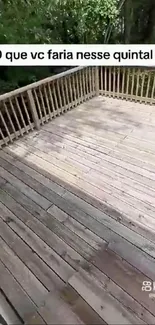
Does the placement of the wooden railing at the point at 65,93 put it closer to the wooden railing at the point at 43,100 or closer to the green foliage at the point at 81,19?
the wooden railing at the point at 43,100

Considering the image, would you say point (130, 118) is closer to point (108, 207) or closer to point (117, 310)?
point (108, 207)

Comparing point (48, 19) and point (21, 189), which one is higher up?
point (48, 19)

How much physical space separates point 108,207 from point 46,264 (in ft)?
2.60

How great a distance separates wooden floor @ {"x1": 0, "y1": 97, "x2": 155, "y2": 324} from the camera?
1.63 m

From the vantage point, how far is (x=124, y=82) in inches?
174

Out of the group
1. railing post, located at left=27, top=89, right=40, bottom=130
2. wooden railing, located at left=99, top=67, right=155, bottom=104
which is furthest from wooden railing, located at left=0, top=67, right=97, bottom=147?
wooden railing, located at left=99, top=67, right=155, bottom=104

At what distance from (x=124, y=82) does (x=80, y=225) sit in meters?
3.18

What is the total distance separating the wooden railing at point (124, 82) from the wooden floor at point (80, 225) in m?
0.88

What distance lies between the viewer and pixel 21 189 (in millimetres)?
2680

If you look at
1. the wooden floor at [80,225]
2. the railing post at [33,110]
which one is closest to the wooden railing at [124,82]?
the wooden floor at [80,225]

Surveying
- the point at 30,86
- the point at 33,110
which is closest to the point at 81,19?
the point at 30,86

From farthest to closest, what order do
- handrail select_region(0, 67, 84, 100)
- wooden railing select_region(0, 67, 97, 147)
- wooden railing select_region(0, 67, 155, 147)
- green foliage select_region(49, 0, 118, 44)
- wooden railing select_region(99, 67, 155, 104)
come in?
green foliage select_region(49, 0, 118, 44) < wooden railing select_region(99, 67, 155, 104) < wooden railing select_region(0, 67, 155, 147) < wooden railing select_region(0, 67, 97, 147) < handrail select_region(0, 67, 84, 100)

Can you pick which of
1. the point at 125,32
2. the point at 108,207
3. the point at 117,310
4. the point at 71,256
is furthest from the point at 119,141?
the point at 125,32

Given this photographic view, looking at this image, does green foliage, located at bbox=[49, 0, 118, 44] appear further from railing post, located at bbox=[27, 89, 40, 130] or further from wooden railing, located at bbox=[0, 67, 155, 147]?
railing post, located at bbox=[27, 89, 40, 130]
